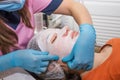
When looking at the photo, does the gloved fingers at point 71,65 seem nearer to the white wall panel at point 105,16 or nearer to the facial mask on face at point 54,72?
the facial mask on face at point 54,72

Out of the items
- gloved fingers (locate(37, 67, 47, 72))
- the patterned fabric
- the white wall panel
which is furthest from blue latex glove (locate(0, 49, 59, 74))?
the white wall panel

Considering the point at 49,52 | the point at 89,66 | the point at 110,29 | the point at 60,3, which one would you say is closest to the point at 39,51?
the point at 49,52

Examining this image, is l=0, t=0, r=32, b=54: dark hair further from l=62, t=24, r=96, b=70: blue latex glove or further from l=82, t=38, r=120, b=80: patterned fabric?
l=82, t=38, r=120, b=80: patterned fabric

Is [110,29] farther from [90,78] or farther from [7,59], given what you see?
[7,59]

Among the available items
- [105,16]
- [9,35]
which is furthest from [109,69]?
[105,16]

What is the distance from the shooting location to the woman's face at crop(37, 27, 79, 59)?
1297 millimetres

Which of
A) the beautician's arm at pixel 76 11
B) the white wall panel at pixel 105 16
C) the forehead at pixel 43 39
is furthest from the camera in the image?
the white wall panel at pixel 105 16

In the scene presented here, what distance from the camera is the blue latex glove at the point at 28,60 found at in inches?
48.7

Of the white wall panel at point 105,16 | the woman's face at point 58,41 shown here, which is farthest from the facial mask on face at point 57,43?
the white wall panel at point 105,16

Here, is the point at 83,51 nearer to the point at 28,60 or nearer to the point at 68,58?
the point at 68,58

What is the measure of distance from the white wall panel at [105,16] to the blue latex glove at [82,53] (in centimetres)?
121

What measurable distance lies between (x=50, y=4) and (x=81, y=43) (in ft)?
1.28

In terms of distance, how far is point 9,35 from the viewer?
1.25m

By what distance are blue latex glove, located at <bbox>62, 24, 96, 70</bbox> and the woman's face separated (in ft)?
0.12
